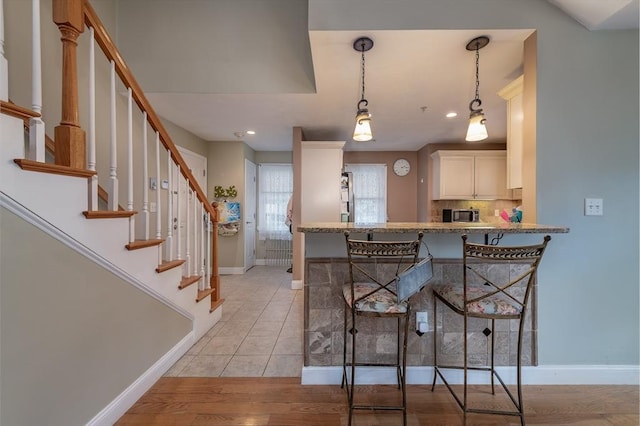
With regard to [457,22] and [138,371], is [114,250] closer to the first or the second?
[138,371]

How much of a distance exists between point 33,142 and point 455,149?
516 cm

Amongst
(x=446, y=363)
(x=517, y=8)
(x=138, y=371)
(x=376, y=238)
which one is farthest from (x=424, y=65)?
(x=138, y=371)

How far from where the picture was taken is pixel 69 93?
1299 mm

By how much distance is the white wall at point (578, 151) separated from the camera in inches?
68.4

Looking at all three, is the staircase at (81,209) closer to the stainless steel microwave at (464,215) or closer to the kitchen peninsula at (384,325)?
the kitchen peninsula at (384,325)

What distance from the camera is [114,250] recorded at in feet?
4.82

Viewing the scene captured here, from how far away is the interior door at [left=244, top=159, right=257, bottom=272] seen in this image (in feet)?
15.6

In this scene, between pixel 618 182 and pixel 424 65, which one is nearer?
pixel 618 182

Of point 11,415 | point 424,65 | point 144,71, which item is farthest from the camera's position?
point 144,71

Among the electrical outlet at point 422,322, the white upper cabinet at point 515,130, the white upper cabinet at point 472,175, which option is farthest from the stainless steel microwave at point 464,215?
the electrical outlet at point 422,322

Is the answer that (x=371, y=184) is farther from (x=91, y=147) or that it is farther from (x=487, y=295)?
(x=91, y=147)

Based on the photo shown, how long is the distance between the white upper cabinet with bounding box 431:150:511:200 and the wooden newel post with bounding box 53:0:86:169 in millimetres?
4521

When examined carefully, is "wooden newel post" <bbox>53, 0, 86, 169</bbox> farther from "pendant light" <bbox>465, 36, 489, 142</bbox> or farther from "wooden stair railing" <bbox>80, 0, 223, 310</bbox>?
"pendant light" <bbox>465, 36, 489, 142</bbox>

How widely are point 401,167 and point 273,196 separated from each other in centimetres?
264
